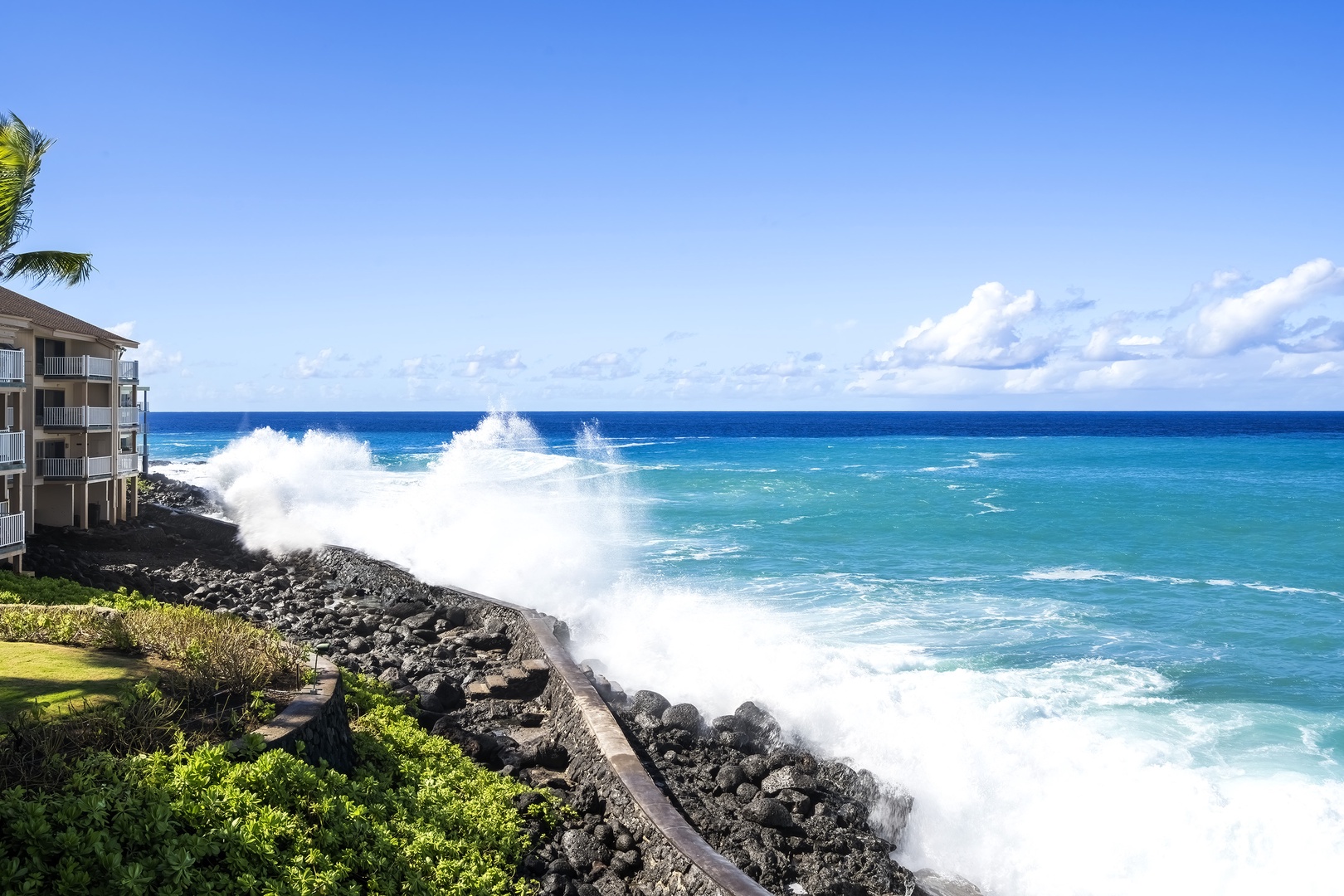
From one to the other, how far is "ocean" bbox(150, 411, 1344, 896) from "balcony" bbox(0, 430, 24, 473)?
7.45 metres

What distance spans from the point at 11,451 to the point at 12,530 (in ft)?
5.90

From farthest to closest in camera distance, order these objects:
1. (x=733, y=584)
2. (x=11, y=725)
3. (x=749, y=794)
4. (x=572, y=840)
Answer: (x=733, y=584) < (x=749, y=794) < (x=572, y=840) < (x=11, y=725)

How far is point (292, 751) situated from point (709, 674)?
9.15 metres

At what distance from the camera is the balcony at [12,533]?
1920 cm

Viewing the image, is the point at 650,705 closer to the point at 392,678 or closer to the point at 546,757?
the point at 546,757

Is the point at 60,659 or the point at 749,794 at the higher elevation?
the point at 60,659

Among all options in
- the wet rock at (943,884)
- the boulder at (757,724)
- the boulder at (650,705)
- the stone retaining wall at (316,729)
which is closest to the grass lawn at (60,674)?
the stone retaining wall at (316,729)

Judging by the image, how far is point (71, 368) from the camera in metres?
26.7

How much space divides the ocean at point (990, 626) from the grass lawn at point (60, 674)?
869 centimetres

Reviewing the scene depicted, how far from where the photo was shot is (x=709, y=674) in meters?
16.3

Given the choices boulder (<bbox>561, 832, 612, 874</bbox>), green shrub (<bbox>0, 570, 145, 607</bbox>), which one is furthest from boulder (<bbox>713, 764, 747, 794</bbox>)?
green shrub (<bbox>0, 570, 145, 607</bbox>)

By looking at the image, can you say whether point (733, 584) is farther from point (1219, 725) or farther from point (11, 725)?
point (11, 725)

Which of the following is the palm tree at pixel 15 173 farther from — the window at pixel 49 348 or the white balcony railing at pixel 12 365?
the window at pixel 49 348

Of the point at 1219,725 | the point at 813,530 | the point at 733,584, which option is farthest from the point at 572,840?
the point at 813,530
